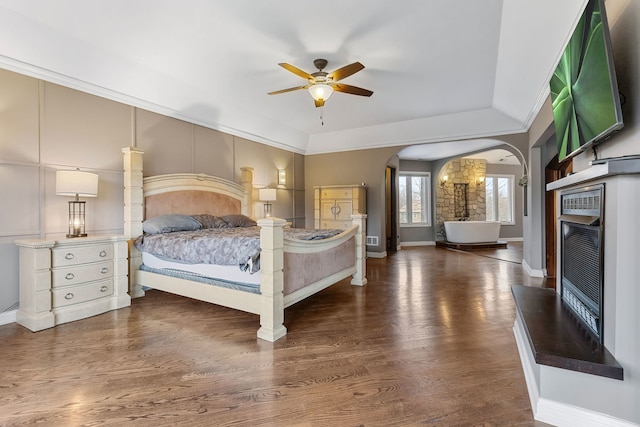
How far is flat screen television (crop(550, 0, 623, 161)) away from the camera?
1311 mm

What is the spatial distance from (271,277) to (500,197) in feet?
29.8

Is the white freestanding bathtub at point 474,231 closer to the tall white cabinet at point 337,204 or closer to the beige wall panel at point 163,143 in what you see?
the tall white cabinet at point 337,204

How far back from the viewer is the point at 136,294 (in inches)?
132

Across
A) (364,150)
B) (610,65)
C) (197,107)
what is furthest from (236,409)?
(364,150)

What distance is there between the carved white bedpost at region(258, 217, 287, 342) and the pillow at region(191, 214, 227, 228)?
6.08ft

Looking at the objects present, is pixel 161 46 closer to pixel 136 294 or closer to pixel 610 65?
pixel 136 294

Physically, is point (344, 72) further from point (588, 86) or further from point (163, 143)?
point (163, 143)

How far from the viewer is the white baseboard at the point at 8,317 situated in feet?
8.50

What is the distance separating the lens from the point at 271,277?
7.45 feet

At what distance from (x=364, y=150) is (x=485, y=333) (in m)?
4.39

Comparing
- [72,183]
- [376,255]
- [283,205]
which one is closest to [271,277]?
[72,183]

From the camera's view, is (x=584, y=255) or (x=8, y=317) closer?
(x=584, y=255)

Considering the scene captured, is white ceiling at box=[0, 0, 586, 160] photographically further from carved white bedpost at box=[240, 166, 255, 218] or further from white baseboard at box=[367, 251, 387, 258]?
white baseboard at box=[367, 251, 387, 258]

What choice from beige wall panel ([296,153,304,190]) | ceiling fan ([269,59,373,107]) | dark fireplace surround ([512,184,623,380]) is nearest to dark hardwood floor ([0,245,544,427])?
dark fireplace surround ([512,184,623,380])
